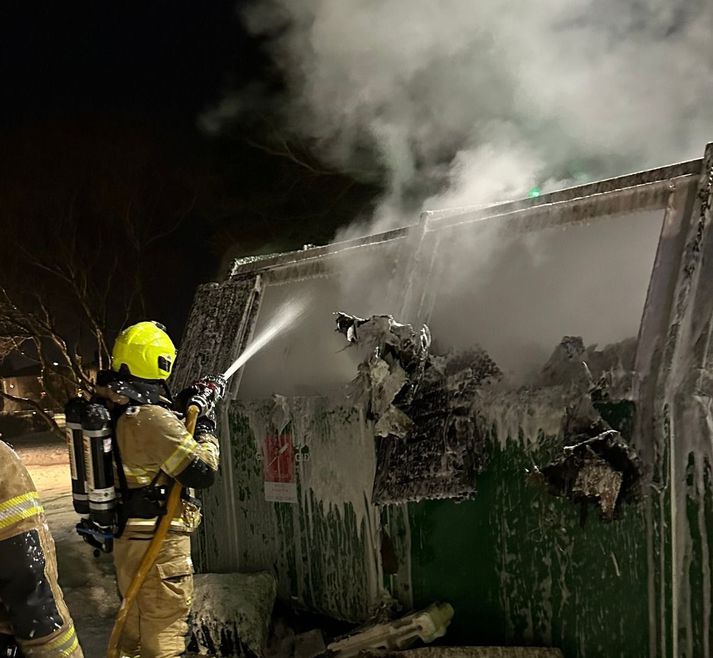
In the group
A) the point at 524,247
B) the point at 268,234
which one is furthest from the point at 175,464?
the point at 268,234

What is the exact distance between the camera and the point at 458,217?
14.6ft

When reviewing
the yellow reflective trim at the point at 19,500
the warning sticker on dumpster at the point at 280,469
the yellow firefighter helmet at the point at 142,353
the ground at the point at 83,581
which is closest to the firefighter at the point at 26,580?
the yellow reflective trim at the point at 19,500

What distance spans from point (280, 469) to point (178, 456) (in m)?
0.92

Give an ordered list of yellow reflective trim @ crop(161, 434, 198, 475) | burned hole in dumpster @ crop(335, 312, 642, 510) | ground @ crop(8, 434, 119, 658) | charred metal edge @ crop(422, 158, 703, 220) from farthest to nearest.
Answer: ground @ crop(8, 434, 119, 658), yellow reflective trim @ crop(161, 434, 198, 475), charred metal edge @ crop(422, 158, 703, 220), burned hole in dumpster @ crop(335, 312, 642, 510)

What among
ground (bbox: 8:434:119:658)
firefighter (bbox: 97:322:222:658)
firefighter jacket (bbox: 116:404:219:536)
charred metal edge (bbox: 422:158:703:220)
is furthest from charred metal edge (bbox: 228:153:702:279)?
ground (bbox: 8:434:119:658)

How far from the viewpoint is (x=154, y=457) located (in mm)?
3926

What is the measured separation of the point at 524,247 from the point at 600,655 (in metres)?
2.22

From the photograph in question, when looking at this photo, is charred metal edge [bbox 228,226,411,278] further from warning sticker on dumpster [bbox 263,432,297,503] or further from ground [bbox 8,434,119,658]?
ground [bbox 8,434,119,658]

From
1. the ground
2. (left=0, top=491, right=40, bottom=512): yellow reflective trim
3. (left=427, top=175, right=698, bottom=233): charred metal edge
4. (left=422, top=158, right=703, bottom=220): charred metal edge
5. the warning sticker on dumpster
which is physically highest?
(left=422, top=158, right=703, bottom=220): charred metal edge

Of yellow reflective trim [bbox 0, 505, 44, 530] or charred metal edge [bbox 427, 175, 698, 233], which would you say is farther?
charred metal edge [bbox 427, 175, 698, 233]

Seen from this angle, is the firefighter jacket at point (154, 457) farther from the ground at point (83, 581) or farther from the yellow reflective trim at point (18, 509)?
the yellow reflective trim at point (18, 509)

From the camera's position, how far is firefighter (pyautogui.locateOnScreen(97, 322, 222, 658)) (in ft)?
12.7

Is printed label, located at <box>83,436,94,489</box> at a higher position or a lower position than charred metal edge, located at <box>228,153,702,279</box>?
lower

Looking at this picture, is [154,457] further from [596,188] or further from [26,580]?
[596,188]
